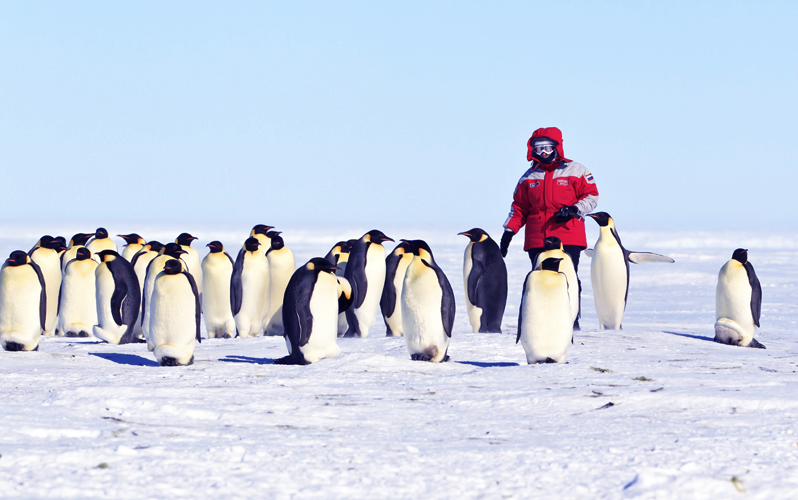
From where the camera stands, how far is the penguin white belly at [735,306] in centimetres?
702

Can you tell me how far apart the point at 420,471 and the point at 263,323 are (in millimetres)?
5836

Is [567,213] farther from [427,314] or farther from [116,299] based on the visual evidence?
[116,299]

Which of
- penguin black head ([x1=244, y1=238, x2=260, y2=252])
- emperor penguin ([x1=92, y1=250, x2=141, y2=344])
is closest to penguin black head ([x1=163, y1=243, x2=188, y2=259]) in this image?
emperor penguin ([x1=92, y1=250, x2=141, y2=344])

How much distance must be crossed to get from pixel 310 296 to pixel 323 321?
0.18m

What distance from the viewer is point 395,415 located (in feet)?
12.6

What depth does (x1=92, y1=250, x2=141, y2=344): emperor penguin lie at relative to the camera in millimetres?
7270

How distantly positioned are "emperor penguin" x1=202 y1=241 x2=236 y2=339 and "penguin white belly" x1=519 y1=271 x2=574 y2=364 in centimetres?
366

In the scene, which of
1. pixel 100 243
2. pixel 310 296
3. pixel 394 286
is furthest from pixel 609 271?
pixel 100 243

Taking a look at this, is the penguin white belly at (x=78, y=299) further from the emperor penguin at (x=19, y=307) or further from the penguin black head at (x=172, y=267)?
the penguin black head at (x=172, y=267)

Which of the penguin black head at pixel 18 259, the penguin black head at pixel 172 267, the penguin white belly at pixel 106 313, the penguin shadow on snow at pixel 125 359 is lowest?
the penguin shadow on snow at pixel 125 359

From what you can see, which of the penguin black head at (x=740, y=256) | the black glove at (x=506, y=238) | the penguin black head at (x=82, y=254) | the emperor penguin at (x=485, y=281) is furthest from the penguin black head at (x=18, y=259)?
the penguin black head at (x=740, y=256)

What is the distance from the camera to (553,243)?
718 cm

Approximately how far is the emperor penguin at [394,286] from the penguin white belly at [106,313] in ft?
7.29

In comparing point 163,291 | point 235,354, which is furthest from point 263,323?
point 163,291
